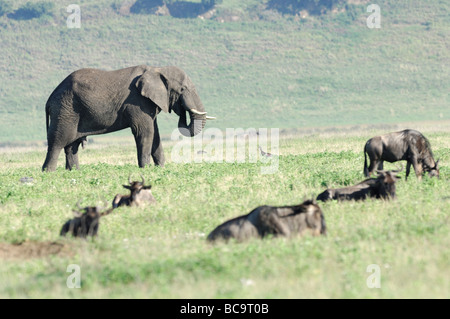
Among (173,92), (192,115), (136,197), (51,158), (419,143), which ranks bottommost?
(51,158)

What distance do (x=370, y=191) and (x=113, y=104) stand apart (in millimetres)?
10281

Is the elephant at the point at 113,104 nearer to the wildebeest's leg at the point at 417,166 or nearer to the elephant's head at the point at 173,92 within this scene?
Answer: the elephant's head at the point at 173,92

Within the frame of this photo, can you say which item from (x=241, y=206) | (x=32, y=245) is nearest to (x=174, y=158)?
(x=241, y=206)

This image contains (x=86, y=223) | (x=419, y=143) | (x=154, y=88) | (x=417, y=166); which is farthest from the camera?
(x=154, y=88)

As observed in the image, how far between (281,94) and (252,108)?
558 cm

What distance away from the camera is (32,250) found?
12070 millimetres

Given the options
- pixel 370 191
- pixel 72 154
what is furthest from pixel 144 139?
pixel 370 191

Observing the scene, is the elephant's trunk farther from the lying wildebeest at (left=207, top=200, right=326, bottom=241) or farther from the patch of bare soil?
the lying wildebeest at (left=207, top=200, right=326, bottom=241)

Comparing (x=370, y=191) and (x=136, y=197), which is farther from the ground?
(x=370, y=191)

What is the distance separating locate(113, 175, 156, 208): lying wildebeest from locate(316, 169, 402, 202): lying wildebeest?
132 inches

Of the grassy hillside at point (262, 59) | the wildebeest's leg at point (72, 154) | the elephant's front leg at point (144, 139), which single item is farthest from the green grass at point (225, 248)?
the grassy hillside at point (262, 59)

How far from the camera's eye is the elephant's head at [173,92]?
23.3 meters

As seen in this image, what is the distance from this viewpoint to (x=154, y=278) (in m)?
9.88

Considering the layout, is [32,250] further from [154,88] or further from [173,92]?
[173,92]
